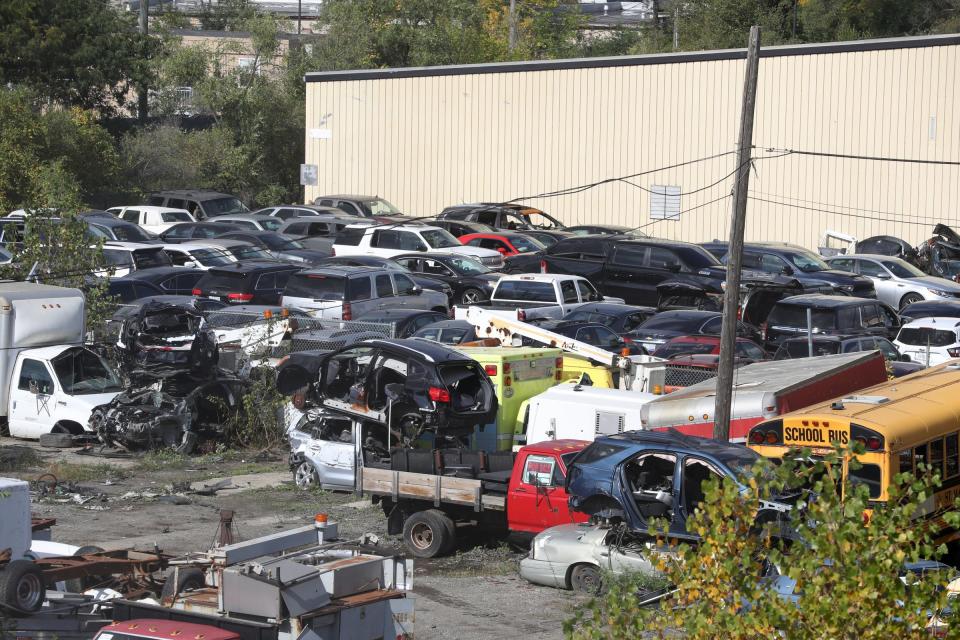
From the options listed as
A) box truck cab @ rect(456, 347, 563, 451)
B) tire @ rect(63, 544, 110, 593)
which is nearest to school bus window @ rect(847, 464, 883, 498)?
box truck cab @ rect(456, 347, 563, 451)

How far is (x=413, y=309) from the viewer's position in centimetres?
2412

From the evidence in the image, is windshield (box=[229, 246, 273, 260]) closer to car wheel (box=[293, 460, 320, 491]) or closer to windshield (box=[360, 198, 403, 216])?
windshield (box=[360, 198, 403, 216])

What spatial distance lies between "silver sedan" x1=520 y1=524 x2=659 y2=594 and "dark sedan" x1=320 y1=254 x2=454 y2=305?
1391 cm

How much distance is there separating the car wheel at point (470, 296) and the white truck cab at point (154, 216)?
14291mm

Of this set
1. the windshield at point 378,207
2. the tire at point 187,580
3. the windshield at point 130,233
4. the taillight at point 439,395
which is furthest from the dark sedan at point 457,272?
the tire at point 187,580

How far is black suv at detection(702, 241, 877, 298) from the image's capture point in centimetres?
2942

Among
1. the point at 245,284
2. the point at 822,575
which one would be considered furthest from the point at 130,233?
the point at 822,575

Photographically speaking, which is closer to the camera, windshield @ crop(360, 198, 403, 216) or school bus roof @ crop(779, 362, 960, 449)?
school bus roof @ crop(779, 362, 960, 449)

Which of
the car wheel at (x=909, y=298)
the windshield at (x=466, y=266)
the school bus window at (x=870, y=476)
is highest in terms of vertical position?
the windshield at (x=466, y=266)

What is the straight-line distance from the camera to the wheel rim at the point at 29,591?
10016 millimetres

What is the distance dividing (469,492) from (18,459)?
8.11 m

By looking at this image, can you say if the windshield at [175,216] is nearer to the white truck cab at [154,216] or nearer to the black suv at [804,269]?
the white truck cab at [154,216]

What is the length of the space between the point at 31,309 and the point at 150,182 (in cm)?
3231

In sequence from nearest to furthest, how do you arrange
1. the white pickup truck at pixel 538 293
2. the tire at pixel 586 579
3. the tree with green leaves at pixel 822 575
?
1. the tree with green leaves at pixel 822 575
2. the tire at pixel 586 579
3. the white pickup truck at pixel 538 293
